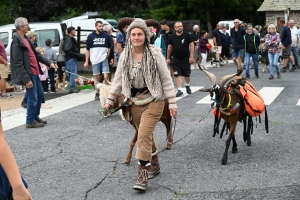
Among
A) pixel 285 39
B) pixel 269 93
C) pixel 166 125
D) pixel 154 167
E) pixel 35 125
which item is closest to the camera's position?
pixel 154 167

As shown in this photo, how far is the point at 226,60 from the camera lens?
85.9 ft

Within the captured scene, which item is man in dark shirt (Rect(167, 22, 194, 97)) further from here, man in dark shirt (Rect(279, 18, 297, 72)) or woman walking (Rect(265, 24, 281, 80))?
man in dark shirt (Rect(279, 18, 297, 72))

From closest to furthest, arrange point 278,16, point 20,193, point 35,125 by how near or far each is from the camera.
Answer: point 20,193, point 35,125, point 278,16

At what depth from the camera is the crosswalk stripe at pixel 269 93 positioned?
13083mm

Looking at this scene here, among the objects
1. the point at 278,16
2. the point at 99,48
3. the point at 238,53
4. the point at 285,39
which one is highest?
the point at 99,48

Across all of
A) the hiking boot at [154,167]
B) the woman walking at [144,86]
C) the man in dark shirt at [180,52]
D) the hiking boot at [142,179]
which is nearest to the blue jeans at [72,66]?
the man in dark shirt at [180,52]

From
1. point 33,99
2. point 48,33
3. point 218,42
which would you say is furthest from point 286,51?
point 33,99

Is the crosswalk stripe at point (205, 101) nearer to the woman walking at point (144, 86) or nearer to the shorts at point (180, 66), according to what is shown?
the shorts at point (180, 66)

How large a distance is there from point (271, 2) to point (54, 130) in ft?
143

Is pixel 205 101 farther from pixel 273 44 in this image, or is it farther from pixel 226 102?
Answer: pixel 226 102

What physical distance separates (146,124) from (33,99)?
421 centimetres

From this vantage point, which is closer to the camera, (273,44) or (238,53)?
(273,44)

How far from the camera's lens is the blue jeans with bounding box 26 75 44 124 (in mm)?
Result: 9930

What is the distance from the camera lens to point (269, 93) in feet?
46.8
